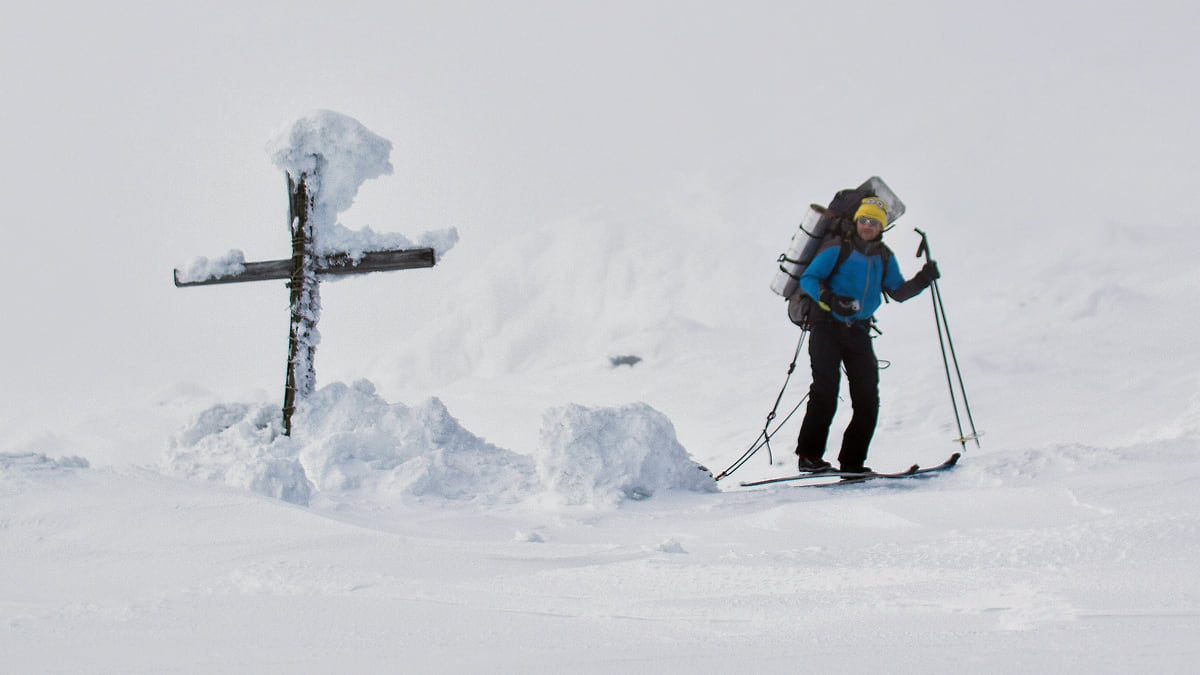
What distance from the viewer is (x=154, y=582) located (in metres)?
3.32

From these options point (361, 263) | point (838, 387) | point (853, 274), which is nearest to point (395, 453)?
point (361, 263)

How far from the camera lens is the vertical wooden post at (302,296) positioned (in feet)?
24.3

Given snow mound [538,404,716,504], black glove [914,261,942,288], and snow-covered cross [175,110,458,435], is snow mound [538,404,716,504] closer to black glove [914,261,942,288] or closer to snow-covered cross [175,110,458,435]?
black glove [914,261,942,288]

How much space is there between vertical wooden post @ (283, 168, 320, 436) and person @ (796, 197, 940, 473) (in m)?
3.96

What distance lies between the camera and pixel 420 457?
20.2 ft

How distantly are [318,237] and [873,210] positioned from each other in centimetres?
446

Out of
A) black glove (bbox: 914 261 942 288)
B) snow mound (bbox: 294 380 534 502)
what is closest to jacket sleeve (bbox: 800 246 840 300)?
black glove (bbox: 914 261 942 288)

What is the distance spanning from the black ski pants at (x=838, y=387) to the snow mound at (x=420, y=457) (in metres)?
1.09

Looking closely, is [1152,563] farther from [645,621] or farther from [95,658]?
[95,658]

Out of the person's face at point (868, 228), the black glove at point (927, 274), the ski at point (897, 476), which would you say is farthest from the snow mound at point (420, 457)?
the black glove at point (927, 274)

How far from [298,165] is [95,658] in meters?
5.78

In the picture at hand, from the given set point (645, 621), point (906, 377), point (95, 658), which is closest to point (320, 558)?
point (95, 658)

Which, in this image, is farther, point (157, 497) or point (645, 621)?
point (157, 497)

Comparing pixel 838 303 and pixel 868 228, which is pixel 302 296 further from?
pixel 868 228
